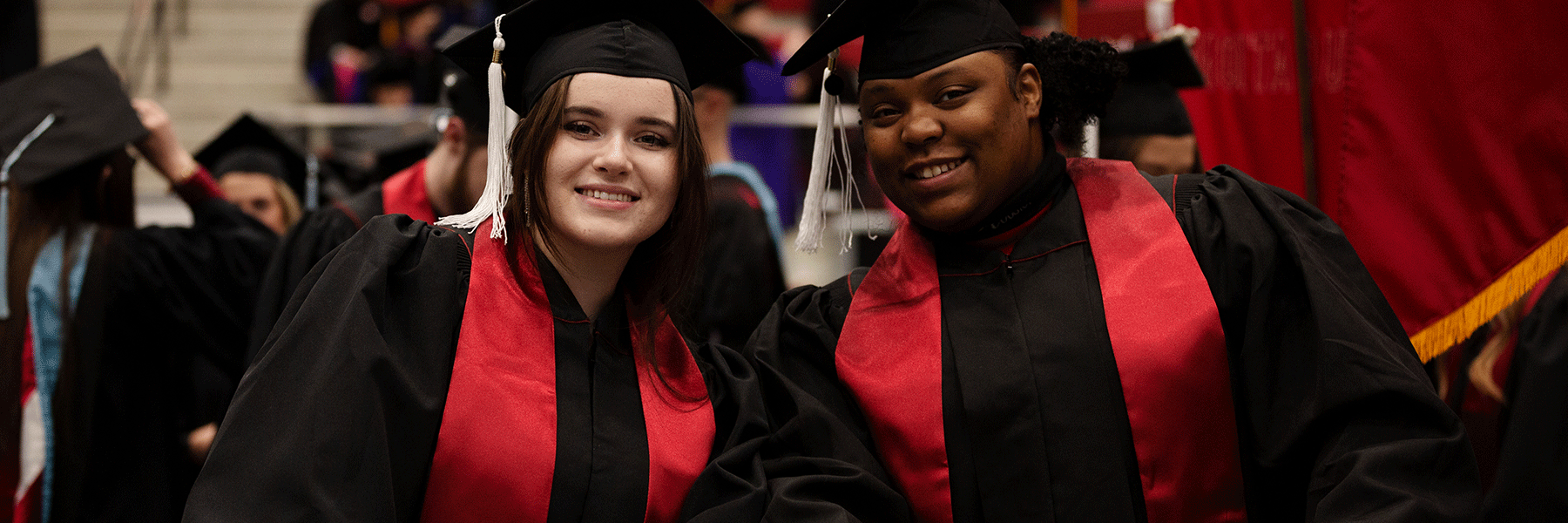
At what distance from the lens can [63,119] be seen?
3.52 meters

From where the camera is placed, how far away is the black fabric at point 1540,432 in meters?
1.49

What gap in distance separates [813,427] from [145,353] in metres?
2.48

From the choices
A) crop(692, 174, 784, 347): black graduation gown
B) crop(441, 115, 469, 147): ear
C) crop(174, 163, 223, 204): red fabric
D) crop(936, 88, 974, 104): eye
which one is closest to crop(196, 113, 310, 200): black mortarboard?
crop(174, 163, 223, 204): red fabric

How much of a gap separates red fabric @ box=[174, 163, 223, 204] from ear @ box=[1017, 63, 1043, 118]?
2.85 metres

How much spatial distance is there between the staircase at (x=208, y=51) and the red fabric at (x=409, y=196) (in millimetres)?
6511

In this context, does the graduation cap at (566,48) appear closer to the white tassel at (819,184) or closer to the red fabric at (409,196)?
the white tassel at (819,184)

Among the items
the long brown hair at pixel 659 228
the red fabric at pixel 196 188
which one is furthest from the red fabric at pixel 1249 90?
the red fabric at pixel 196 188

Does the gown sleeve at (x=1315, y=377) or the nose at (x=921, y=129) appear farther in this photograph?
the nose at (x=921, y=129)

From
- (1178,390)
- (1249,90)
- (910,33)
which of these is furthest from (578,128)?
(1249,90)

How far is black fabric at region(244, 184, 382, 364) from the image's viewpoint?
11.4 feet

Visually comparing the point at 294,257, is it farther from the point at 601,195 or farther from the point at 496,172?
the point at 601,195

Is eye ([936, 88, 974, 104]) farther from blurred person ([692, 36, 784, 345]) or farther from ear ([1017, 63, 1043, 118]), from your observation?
blurred person ([692, 36, 784, 345])

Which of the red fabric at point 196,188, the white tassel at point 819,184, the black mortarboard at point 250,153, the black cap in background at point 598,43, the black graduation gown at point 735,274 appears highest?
the black cap in background at point 598,43

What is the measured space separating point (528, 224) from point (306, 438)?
23.3 inches
